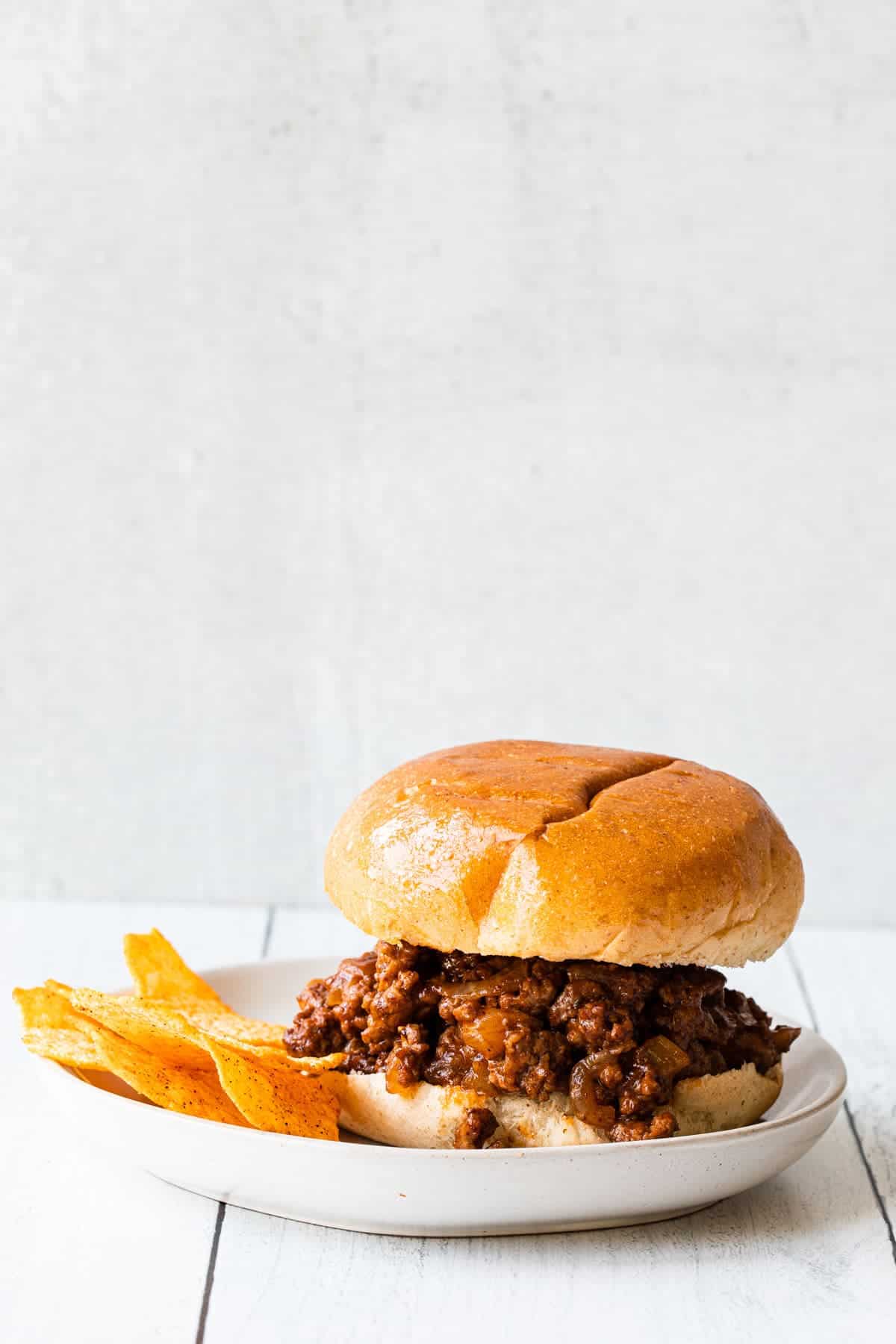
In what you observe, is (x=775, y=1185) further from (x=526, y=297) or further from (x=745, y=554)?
(x=526, y=297)

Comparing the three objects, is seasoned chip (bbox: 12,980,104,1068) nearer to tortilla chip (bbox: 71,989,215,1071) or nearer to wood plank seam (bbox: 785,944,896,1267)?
tortilla chip (bbox: 71,989,215,1071)

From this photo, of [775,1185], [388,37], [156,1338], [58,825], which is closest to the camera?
[156,1338]

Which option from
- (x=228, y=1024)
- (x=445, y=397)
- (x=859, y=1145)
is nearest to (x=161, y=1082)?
(x=228, y=1024)

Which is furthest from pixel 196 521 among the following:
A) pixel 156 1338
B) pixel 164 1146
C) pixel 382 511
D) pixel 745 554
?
pixel 156 1338

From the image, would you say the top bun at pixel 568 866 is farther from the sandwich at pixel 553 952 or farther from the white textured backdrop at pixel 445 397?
the white textured backdrop at pixel 445 397

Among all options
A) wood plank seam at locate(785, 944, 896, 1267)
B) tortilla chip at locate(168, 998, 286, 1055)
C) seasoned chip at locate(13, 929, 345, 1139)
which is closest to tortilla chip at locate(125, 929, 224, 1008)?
tortilla chip at locate(168, 998, 286, 1055)

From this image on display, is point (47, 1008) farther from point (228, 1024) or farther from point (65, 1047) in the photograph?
point (228, 1024)

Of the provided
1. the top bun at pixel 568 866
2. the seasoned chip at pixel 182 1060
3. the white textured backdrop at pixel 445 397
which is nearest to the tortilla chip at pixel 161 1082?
the seasoned chip at pixel 182 1060
